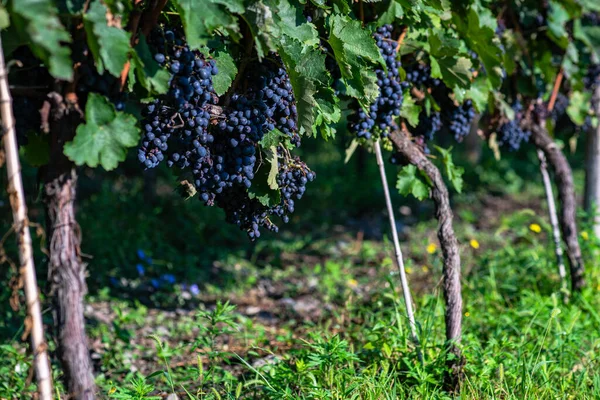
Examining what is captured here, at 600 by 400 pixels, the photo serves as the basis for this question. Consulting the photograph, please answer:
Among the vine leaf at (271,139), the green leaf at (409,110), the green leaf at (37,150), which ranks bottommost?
the green leaf at (409,110)

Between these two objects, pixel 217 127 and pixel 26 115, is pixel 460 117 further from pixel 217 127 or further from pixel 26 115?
pixel 26 115

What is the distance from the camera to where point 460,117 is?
3.55 metres

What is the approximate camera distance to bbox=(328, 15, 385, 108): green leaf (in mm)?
2547

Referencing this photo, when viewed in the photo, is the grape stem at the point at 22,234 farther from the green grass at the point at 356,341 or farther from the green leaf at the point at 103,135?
the green grass at the point at 356,341

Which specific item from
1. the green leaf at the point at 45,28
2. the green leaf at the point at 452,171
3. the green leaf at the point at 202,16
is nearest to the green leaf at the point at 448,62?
the green leaf at the point at 452,171

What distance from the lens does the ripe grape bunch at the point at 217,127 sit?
222 cm

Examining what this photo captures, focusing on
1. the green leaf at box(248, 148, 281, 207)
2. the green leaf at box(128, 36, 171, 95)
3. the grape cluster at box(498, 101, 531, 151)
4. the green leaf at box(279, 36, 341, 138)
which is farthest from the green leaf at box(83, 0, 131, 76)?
the grape cluster at box(498, 101, 531, 151)

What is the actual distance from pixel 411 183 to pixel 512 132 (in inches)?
50.7

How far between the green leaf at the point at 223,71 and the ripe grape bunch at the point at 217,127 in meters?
0.04

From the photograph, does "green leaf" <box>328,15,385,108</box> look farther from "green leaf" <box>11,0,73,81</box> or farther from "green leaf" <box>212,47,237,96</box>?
"green leaf" <box>11,0,73,81</box>

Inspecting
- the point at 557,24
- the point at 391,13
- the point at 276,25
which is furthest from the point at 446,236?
the point at 557,24

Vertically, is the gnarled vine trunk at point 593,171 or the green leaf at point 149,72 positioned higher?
the green leaf at point 149,72

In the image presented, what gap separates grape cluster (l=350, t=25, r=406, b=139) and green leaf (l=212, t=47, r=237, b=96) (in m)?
0.72

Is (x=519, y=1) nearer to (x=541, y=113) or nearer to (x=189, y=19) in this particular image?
(x=541, y=113)
